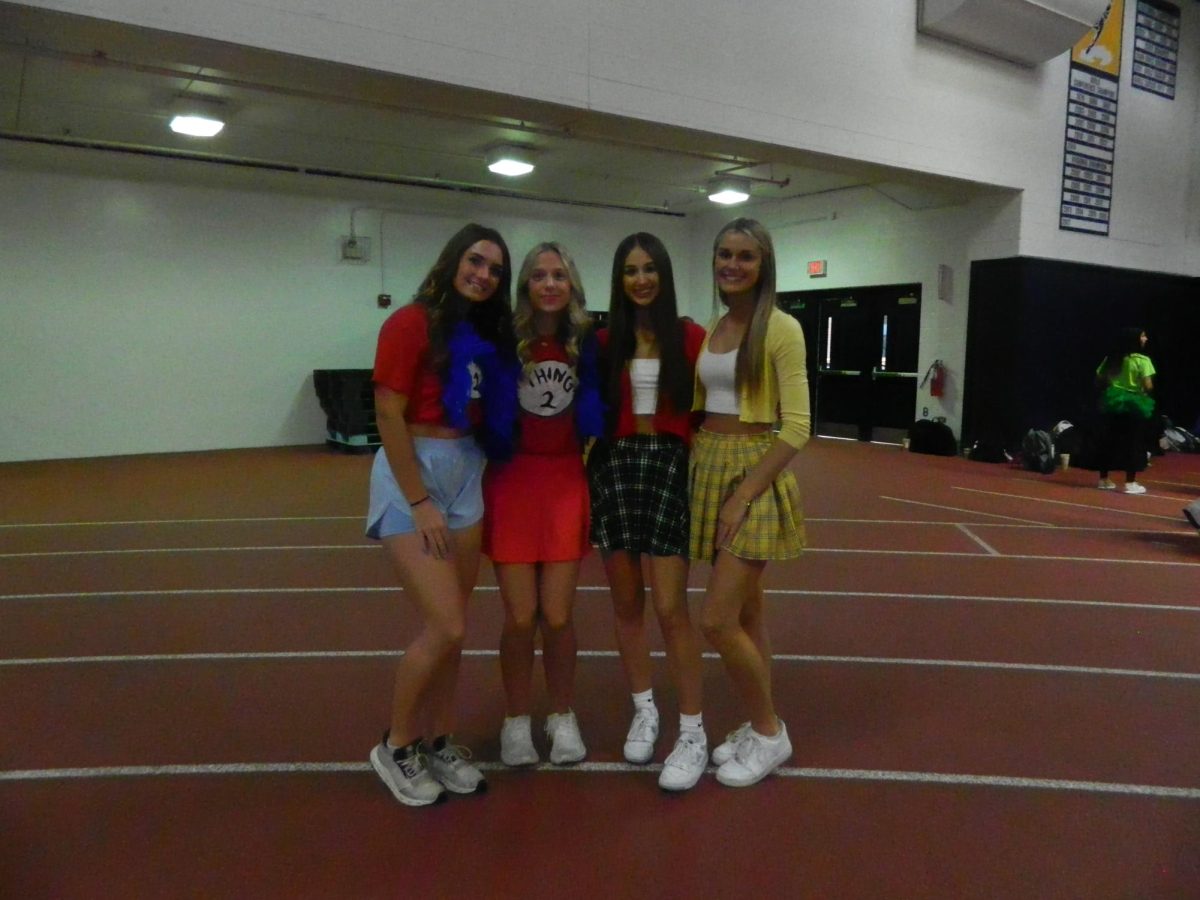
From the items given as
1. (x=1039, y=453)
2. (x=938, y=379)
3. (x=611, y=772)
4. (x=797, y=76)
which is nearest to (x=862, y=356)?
(x=938, y=379)

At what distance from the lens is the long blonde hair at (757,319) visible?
2551 millimetres

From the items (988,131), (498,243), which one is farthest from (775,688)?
(988,131)

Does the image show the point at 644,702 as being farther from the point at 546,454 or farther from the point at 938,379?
the point at 938,379

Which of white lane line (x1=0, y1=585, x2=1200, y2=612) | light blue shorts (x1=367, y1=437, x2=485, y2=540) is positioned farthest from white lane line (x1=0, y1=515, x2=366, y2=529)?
light blue shorts (x1=367, y1=437, x2=485, y2=540)

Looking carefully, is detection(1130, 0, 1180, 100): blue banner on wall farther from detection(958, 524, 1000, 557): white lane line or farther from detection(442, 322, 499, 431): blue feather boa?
detection(442, 322, 499, 431): blue feather boa

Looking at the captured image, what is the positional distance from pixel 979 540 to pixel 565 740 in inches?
181

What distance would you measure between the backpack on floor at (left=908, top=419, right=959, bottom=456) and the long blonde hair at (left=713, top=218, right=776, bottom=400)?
9.73 meters

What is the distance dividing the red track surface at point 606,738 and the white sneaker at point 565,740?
0.10 m

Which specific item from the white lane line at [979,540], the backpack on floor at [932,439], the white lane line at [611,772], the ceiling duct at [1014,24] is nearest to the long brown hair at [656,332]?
the white lane line at [611,772]

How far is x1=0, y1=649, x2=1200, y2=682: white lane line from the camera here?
3.72 metres

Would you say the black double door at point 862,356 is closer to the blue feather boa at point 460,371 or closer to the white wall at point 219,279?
the white wall at point 219,279

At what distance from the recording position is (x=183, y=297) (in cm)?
1093

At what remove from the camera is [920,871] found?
7.52 ft

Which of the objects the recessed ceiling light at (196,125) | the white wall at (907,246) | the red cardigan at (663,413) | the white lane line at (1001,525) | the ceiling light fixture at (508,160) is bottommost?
the white lane line at (1001,525)
